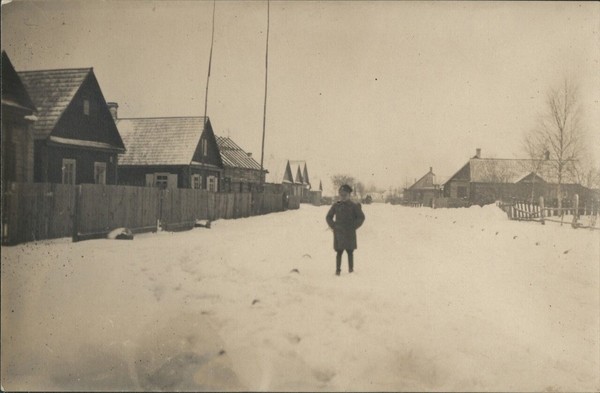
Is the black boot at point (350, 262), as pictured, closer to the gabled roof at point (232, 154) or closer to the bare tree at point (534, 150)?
the gabled roof at point (232, 154)

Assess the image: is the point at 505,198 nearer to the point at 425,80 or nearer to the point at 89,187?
the point at 425,80

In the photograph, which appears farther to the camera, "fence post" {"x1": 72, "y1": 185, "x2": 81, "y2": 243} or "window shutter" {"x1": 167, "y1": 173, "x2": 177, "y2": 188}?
"window shutter" {"x1": 167, "y1": 173, "x2": 177, "y2": 188}

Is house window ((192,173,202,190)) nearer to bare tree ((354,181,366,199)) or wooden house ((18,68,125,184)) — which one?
wooden house ((18,68,125,184))

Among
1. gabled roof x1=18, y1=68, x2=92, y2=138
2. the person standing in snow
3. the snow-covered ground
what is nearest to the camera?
the snow-covered ground

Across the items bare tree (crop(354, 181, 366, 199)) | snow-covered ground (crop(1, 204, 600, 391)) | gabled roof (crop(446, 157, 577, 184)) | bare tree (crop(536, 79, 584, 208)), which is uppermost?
bare tree (crop(536, 79, 584, 208))

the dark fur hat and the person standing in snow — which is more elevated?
the dark fur hat

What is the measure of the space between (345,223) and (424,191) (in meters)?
0.69

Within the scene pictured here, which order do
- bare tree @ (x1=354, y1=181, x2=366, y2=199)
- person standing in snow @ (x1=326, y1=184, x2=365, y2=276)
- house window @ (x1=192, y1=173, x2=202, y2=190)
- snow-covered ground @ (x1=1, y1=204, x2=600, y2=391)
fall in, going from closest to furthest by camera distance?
snow-covered ground @ (x1=1, y1=204, x2=600, y2=391), person standing in snow @ (x1=326, y1=184, x2=365, y2=276), bare tree @ (x1=354, y1=181, x2=366, y2=199), house window @ (x1=192, y1=173, x2=202, y2=190)

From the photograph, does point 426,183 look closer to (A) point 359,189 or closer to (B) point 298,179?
(A) point 359,189

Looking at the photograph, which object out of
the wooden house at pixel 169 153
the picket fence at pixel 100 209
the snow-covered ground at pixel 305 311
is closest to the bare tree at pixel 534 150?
the snow-covered ground at pixel 305 311

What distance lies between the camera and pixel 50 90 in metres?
2.17

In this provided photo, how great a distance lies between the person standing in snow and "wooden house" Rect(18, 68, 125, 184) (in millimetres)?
1426

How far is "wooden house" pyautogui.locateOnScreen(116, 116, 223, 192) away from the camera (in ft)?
7.79

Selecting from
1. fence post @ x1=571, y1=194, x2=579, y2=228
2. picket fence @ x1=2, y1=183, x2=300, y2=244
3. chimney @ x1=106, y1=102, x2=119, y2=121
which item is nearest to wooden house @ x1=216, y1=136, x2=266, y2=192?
picket fence @ x1=2, y1=183, x2=300, y2=244
